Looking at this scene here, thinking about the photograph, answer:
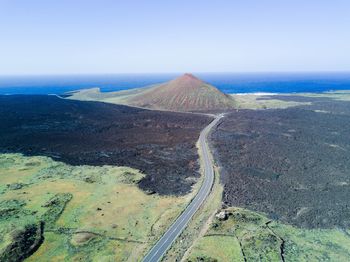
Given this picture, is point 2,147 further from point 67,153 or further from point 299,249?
point 299,249

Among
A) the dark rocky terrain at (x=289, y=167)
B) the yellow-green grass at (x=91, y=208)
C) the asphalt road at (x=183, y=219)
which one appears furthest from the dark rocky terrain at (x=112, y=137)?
the dark rocky terrain at (x=289, y=167)

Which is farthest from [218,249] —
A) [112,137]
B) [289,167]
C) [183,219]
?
[112,137]

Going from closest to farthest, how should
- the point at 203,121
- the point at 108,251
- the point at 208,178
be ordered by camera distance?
the point at 108,251, the point at 208,178, the point at 203,121

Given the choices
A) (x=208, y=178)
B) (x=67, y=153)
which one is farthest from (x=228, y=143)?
(x=67, y=153)

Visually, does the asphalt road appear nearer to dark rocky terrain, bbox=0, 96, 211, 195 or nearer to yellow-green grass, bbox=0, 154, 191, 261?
yellow-green grass, bbox=0, 154, 191, 261

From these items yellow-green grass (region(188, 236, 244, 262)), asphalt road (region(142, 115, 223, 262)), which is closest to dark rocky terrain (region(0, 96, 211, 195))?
asphalt road (region(142, 115, 223, 262))
